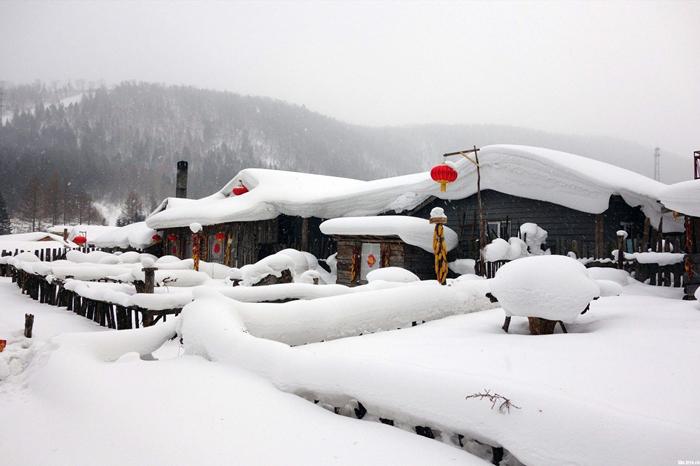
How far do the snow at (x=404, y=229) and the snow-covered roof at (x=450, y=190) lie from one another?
175cm

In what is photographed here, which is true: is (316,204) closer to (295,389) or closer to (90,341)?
(90,341)

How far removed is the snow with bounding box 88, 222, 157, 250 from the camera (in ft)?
96.4

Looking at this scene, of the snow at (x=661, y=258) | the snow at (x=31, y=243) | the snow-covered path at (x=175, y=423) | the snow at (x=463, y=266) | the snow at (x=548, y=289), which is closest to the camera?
the snow-covered path at (x=175, y=423)

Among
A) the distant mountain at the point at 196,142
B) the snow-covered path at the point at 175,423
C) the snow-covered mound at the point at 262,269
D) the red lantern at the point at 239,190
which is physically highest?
the distant mountain at the point at 196,142

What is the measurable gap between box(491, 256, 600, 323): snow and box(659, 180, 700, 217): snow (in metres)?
3.49

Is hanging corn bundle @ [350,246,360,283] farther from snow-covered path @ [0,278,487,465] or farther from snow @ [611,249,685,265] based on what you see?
snow-covered path @ [0,278,487,465]

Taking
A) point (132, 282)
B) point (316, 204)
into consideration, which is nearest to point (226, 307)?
point (132, 282)

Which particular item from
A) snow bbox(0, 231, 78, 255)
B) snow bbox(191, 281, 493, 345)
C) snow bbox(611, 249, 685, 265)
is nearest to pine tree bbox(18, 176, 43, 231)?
snow bbox(0, 231, 78, 255)

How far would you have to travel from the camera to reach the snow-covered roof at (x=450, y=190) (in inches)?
499

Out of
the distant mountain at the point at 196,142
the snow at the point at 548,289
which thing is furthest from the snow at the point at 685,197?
the distant mountain at the point at 196,142

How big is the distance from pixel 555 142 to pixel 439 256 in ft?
386

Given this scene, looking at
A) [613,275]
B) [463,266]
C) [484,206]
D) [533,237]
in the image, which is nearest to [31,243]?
[463,266]

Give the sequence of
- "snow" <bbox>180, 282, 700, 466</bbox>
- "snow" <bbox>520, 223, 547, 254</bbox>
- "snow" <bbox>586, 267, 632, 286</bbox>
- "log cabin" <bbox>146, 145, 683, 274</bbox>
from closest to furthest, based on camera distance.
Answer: "snow" <bbox>180, 282, 700, 466</bbox>
"snow" <bbox>586, 267, 632, 286</bbox>
"log cabin" <bbox>146, 145, 683, 274</bbox>
"snow" <bbox>520, 223, 547, 254</bbox>

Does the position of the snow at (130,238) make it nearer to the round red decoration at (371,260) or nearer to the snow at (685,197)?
the round red decoration at (371,260)
